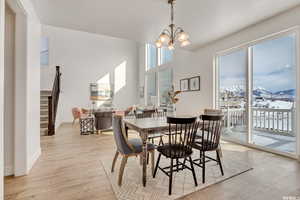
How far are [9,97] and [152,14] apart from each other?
8.76 feet

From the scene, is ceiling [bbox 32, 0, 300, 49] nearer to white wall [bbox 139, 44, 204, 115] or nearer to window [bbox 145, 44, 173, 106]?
white wall [bbox 139, 44, 204, 115]

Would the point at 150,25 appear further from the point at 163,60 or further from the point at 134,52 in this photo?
the point at 134,52

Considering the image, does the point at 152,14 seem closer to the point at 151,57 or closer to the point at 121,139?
the point at 121,139

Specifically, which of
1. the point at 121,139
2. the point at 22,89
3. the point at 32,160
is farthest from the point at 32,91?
the point at 121,139

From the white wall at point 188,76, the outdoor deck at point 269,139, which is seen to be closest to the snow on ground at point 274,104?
the outdoor deck at point 269,139

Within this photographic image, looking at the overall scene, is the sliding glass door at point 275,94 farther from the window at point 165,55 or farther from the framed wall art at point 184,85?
the window at point 165,55

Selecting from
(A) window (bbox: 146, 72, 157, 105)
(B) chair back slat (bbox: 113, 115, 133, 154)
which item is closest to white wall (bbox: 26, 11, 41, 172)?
(B) chair back slat (bbox: 113, 115, 133, 154)

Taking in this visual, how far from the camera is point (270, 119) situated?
3.55m

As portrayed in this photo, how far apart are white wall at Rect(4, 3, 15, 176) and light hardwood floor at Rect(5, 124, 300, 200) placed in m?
0.28

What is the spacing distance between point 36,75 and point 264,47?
15.1ft

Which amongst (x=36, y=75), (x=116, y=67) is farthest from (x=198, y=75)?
(x=116, y=67)

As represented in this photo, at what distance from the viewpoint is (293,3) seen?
101 inches

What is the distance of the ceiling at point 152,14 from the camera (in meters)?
2.52

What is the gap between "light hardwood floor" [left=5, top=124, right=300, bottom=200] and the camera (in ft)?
5.85
